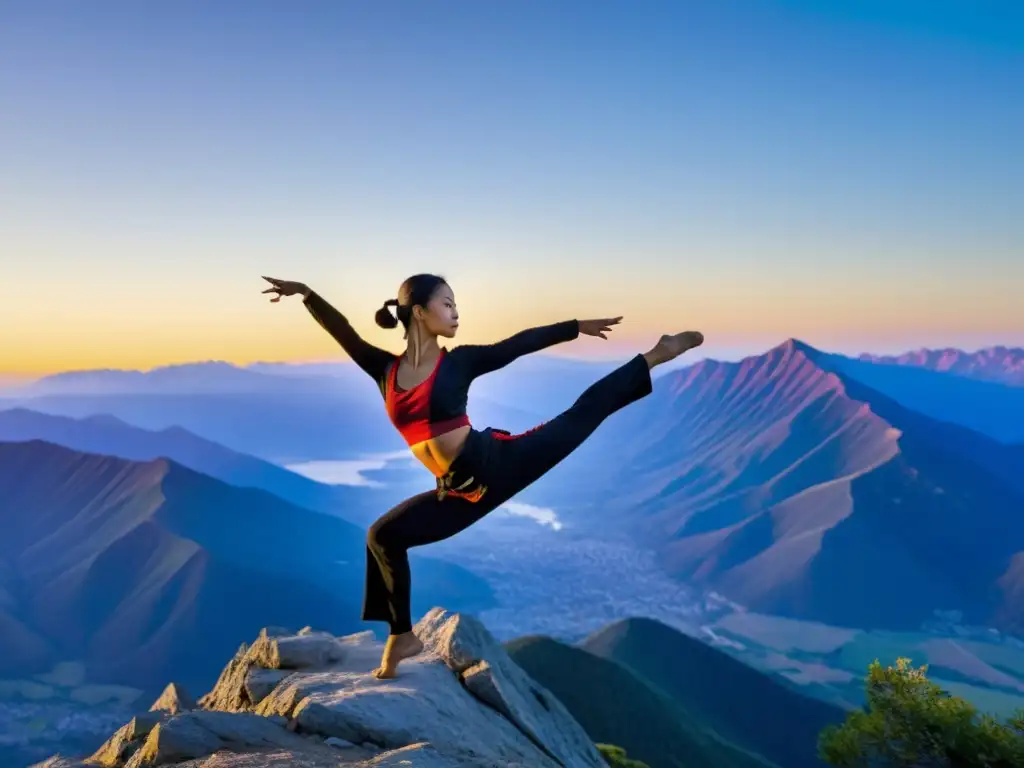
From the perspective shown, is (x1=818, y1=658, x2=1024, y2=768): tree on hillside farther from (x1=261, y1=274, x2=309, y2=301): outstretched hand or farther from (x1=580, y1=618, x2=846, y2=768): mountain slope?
(x1=580, y1=618, x2=846, y2=768): mountain slope

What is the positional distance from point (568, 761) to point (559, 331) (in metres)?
7.40

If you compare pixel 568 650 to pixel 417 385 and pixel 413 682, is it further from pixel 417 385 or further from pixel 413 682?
pixel 417 385

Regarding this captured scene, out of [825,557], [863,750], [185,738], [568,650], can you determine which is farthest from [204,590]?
[825,557]

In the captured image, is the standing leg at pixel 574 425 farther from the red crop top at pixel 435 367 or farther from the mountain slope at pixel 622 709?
the mountain slope at pixel 622 709

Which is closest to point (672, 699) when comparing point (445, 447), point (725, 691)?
point (725, 691)

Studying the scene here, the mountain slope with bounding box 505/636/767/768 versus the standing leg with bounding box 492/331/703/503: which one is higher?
the standing leg with bounding box 492/331/703/503

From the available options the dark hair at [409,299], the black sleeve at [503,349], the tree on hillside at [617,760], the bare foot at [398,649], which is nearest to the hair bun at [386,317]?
the dark hair at [409,299]

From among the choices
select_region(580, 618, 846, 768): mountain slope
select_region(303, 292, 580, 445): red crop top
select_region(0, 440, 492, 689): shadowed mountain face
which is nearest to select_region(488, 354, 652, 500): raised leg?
select_region(303, 292, 580, 445): red crop top

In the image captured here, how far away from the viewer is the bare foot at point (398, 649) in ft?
27.9

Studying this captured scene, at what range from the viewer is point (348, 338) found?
272 inches

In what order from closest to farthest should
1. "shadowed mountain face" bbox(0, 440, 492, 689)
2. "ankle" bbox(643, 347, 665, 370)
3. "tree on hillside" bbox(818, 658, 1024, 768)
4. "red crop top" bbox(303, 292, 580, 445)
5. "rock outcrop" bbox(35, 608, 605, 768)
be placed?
"red crop top" bbox(303, 292, 580, 445)
"ankle" bbox(643, 347, 665, 370)
"rock outcrop" bbox(35, 608, 605, 768)
"tree on hillside" bbox(818, 658, 1024, 768)
"shadowed mountain face" bbox(0, 440, 492, 689)

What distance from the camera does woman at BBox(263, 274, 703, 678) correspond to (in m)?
6.27

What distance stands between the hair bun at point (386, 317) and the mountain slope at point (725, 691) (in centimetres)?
7788

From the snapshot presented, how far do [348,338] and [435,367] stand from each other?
1.14 metres
